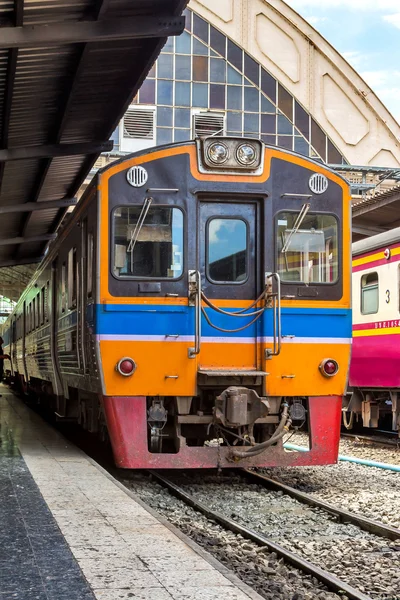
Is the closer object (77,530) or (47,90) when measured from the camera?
(77,530)

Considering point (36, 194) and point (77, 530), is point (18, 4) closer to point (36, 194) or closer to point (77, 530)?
point (77, 530)

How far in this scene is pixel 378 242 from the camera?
13.3 metres

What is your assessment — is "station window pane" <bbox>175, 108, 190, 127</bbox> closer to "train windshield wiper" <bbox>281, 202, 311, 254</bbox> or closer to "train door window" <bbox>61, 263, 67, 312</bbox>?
"train door window" <bbox>61, 263, 67, 312</bbox>

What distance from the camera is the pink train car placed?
12.9 metres

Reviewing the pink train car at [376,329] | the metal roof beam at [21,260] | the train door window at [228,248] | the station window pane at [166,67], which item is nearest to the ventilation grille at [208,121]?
the station window pane at [166,67]

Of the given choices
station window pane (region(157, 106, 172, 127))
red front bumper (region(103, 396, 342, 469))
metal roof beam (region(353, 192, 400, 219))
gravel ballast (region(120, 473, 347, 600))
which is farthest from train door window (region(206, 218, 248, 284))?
station window pane (region(157, 106, 172, 127))

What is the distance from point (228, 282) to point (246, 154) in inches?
52.4

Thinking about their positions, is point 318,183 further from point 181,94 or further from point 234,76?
point 234,76

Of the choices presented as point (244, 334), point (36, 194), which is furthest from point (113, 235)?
point (36, 194)

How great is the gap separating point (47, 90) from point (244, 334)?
388cm

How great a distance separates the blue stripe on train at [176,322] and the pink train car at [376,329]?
14.0 ft

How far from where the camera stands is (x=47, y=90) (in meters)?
10.2

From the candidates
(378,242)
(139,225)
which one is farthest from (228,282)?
(378,242)

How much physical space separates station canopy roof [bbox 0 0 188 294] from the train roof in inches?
171
